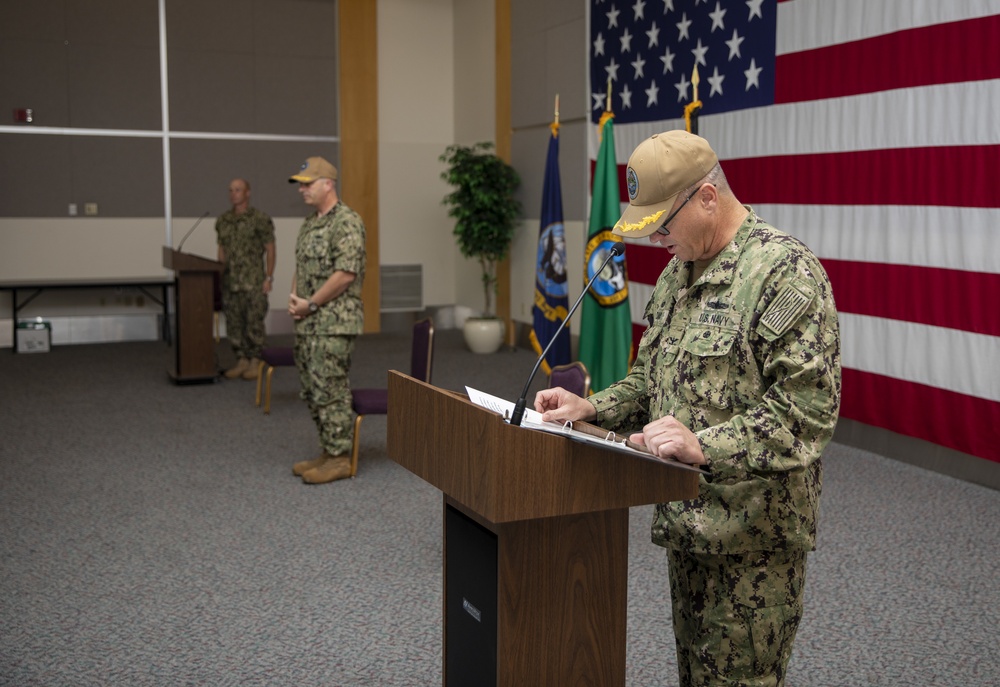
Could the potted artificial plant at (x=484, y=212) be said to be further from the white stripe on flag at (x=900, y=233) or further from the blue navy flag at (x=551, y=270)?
the white stripe on flag at (x=900, y=233)

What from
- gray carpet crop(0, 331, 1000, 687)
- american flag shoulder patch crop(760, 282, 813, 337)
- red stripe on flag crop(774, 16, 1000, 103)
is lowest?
gray carpet crop(0, 331, 1000, 687)

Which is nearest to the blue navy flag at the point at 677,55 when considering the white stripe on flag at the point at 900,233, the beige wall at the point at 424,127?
the white stripe on flag at the point at 900,233

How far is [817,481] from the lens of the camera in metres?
1.94

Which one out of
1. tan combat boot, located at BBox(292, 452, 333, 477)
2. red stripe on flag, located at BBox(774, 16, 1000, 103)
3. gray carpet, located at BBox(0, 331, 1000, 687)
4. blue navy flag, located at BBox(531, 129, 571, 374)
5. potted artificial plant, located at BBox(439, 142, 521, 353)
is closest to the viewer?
gray carpet, located at BBox(0, 331, 1000, 687)

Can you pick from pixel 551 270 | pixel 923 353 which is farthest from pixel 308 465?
pixel 923 353

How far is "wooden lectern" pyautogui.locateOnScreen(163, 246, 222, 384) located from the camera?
8.17 metres

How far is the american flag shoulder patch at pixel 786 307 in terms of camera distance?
5.57 ft

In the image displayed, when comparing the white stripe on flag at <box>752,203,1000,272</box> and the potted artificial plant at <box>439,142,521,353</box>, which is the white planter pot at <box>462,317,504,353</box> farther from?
the white stripe on flag at <box>752,203,1000,272</box>

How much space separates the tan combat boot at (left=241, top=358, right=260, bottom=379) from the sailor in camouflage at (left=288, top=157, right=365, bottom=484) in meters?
3.44

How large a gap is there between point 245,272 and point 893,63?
18.1ft

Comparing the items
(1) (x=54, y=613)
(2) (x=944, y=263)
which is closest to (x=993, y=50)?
(2) (x=944, y=263)

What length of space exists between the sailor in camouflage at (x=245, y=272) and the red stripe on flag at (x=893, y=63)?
457 cm

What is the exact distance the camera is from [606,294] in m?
6.56

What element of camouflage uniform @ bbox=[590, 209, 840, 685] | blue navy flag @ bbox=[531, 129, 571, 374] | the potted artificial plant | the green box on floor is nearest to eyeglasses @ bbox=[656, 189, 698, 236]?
camouflage uniform @ bbox=[590, 209, 840, 685]
